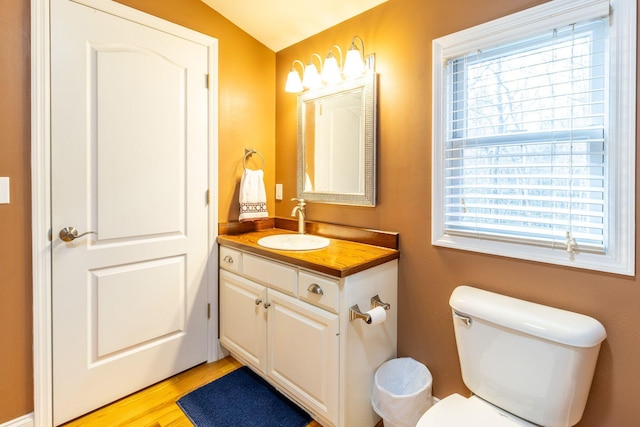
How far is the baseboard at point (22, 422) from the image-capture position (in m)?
1.44

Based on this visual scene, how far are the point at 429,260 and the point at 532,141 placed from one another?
67cm

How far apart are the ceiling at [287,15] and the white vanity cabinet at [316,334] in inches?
56.5

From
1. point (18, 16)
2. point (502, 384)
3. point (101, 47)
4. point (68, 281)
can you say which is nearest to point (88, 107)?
point (101, 47)

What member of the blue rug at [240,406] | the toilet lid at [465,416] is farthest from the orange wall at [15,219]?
the toilet lid at [465,416]

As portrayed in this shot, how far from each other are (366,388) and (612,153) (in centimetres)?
134

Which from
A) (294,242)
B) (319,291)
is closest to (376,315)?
(319,291)

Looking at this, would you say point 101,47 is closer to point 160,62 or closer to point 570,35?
point 160,62

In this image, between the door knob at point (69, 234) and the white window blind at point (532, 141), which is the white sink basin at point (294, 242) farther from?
the door knob at point (69, 234)

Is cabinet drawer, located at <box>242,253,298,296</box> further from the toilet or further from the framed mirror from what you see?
the toilet

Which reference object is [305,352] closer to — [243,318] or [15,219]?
[243,318]

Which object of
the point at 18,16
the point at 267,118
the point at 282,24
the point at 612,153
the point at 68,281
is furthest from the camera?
the point at 267,118

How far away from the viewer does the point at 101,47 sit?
5.17 feet

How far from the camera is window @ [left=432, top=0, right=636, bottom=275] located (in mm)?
1109

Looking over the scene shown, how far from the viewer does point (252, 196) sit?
2127mm
